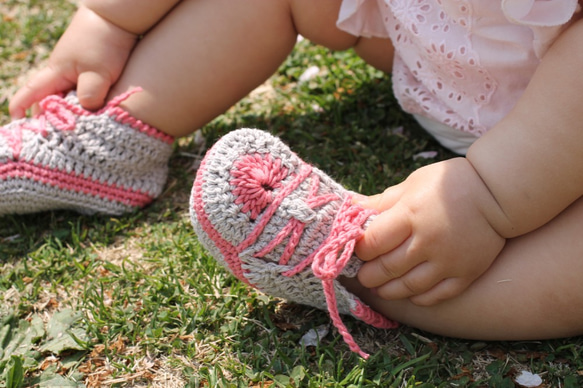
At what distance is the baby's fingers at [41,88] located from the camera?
158 cm

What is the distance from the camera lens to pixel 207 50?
151 cm

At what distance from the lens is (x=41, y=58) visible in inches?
87.6

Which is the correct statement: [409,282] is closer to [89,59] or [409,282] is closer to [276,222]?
[276,222]

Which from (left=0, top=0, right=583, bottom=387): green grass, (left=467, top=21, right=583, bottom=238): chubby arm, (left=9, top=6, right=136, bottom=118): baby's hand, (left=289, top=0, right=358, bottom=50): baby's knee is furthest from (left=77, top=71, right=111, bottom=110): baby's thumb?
(left=467, top=21, right=583, bottom=238): chubby arm

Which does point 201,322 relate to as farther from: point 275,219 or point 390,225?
point 390,225

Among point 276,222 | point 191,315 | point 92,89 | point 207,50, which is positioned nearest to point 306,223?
point 276,222

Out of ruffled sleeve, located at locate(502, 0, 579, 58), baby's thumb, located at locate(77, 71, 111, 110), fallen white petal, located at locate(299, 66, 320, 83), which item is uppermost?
ruffled sleeve, located at locate(502, 0, 579, 58)

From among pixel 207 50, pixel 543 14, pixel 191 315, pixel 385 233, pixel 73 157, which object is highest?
pixel 543 14

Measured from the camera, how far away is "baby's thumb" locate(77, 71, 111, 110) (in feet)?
4.99

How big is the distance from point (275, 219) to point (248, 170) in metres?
0.10

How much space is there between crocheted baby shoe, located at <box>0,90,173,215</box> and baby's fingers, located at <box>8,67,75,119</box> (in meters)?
0.05

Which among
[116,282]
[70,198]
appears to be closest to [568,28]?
[116,282]

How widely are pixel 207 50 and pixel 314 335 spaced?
696mm

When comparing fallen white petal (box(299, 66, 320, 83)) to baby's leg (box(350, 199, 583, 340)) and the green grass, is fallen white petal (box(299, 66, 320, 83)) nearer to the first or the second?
the green grass
